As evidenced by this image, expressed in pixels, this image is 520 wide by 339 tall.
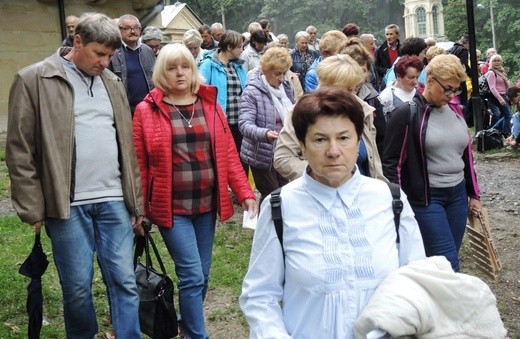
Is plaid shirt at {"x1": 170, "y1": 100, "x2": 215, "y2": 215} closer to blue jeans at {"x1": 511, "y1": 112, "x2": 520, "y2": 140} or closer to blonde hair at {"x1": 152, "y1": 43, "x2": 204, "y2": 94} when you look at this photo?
blonde hair at {"x1": 152, "y1": 43, "x2": 204, "y2": 94}

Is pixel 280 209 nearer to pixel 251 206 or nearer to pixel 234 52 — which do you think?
pixel 251 206

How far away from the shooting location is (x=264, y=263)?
2592 millimetres

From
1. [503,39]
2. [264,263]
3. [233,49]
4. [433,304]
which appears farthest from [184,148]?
[503,39]

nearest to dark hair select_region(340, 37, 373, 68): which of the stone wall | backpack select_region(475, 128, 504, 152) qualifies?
backpack select_region(475, 128, 504, 152)

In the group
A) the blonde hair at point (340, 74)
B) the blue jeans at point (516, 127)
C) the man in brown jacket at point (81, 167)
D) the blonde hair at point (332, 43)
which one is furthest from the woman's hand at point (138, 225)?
the blue jeans at point (516, 127)

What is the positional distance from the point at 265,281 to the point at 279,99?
3.61 m

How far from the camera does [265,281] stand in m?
2.59

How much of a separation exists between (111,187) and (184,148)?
53 cm

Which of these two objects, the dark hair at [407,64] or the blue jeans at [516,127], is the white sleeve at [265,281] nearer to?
the dark hair at [407,64]

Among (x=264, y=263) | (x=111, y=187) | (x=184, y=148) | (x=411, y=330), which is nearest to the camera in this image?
(x=411, y=330)

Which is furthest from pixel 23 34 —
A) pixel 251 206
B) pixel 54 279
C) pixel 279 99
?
pixel 251 206

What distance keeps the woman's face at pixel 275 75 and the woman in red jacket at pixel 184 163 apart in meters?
1.36

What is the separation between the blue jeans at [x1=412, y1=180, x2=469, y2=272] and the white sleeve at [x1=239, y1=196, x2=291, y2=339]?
2310 mm

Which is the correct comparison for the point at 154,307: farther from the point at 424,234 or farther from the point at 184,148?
the point at 424,234
